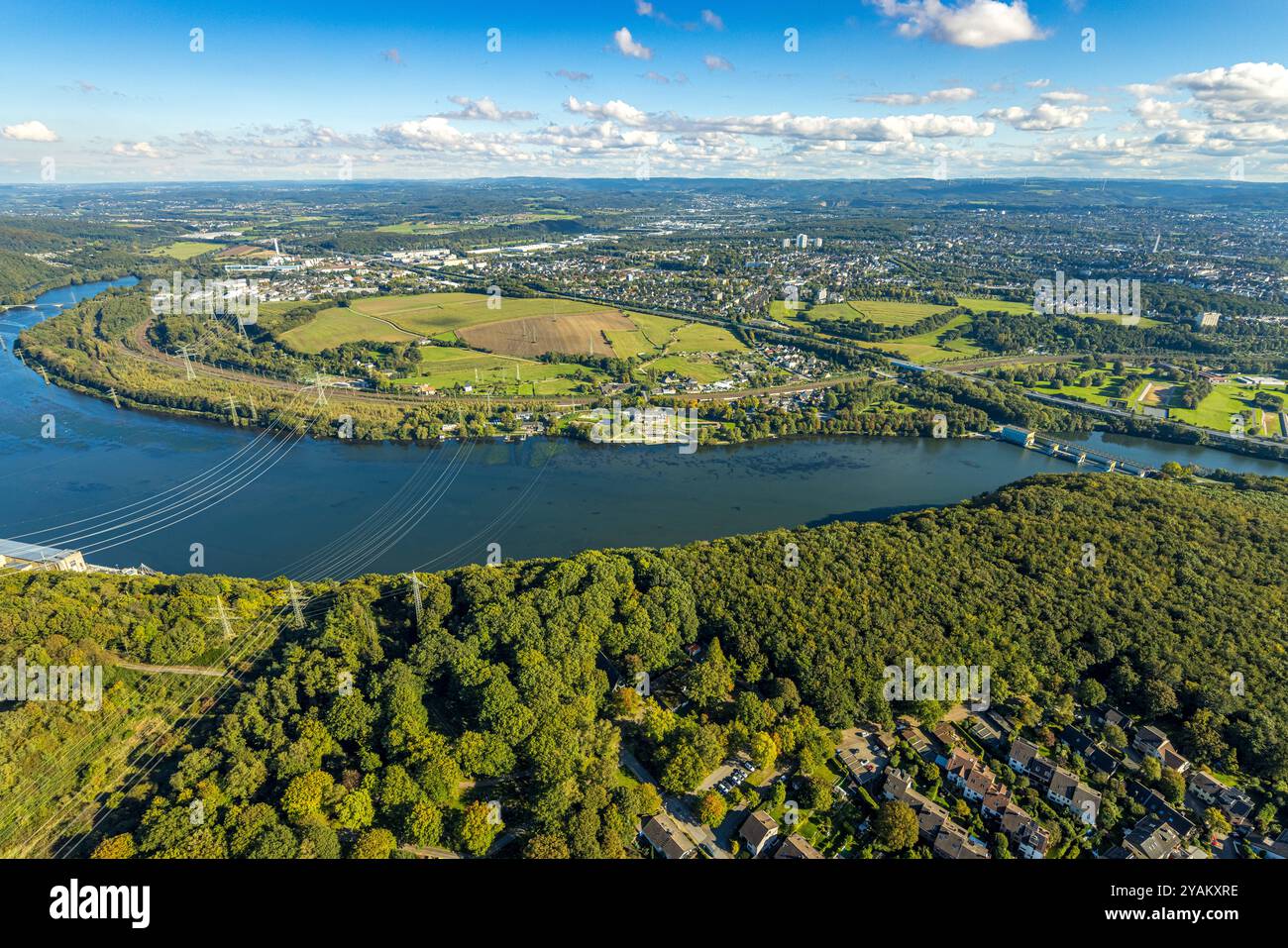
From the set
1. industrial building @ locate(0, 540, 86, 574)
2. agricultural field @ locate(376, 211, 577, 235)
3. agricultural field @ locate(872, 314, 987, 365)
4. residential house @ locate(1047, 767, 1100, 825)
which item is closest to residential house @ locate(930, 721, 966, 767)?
residential house @ locate(1047, 767, 1100, 825)

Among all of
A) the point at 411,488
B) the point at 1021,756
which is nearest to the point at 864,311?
the point at 411,488

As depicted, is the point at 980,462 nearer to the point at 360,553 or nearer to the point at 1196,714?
the point at 1196,714

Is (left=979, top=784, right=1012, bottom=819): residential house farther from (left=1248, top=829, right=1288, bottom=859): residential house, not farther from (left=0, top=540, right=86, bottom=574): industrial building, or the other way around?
(left=0, top=540, right=86, bottom=574): industrial building

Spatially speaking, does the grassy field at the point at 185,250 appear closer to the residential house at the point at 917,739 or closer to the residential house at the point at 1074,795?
the residential house at the point at 917,739

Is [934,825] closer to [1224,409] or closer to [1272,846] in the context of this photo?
[1272,846]

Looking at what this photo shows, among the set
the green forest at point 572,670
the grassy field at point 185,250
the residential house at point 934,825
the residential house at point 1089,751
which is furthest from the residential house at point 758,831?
the grassy field at point 185,250
